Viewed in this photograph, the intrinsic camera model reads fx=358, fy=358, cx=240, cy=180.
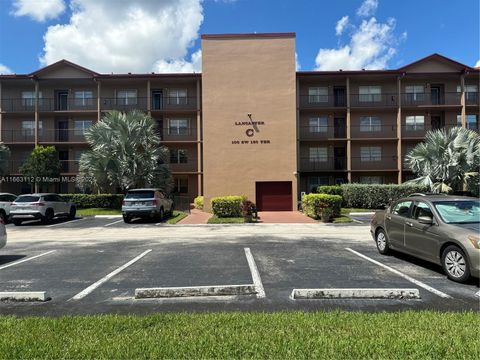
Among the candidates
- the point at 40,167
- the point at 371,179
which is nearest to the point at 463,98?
the point at 371,179

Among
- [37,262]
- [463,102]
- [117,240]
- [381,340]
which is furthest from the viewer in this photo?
[463,102]

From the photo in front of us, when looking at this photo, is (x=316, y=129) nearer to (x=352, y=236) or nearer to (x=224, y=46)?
(x=224, y=46)

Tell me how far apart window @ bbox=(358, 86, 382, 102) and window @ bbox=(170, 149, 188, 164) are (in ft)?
54.5

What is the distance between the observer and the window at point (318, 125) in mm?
32219

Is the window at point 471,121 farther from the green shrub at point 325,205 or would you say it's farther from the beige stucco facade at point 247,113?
the green shrub at point 325,205

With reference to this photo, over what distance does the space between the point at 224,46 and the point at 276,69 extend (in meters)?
4.14

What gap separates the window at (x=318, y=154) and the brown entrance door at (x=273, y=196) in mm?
7722

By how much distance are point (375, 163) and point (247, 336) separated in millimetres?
30829

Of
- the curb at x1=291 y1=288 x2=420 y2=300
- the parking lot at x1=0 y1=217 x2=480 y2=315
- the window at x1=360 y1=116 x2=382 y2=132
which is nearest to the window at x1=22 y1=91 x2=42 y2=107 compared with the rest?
the parking lot at x1=0 y1=217 x2=480 y2=315

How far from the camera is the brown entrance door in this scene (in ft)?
84.5

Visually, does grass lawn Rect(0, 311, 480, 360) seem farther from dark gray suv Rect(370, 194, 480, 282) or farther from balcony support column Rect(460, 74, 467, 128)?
balcony support column Rect(460, 74, 467, 128)

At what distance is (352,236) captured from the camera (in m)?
13.2

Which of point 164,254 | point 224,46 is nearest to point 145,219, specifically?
point 164,254

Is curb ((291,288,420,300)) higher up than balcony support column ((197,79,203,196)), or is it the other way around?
balcony support column ((197,79,203,196))
